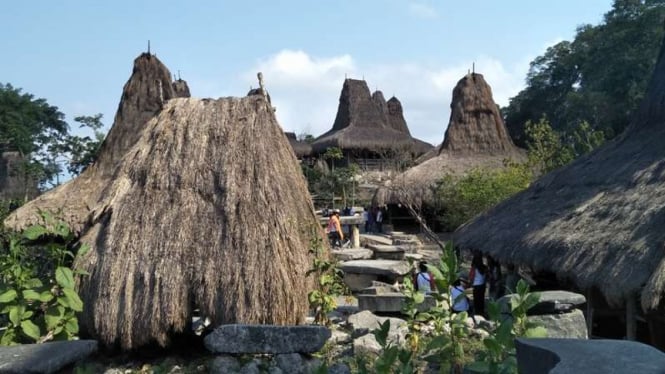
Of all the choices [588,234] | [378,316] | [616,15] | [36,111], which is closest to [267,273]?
[378,316]

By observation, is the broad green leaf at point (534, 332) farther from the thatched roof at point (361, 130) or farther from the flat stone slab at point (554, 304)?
the thatched roof at point (361, 130)

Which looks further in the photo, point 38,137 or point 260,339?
point 38,137

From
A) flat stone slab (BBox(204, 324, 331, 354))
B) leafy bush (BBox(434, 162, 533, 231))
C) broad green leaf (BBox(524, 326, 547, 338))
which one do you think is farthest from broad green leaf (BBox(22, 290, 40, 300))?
leafy bush (BBox(434, 162, 533, 231))

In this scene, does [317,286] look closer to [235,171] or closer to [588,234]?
[235,171]

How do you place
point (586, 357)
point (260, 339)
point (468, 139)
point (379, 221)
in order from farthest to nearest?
point (379, 221), point (468, 139), point (260, 339), point (586, 357)

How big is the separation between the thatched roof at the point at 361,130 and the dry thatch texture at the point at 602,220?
21.6 metres

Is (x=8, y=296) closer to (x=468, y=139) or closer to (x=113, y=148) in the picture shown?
(x=113, y=148)

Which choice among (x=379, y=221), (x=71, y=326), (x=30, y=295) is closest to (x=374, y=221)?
(x=379, y=221)

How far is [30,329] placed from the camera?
577 cm

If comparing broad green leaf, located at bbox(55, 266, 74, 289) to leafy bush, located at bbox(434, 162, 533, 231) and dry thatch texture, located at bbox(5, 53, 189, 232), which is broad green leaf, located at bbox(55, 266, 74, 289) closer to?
dry thatch texture, located at bbox(5, 53, 189, 232)

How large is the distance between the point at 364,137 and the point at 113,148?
72.2 feet

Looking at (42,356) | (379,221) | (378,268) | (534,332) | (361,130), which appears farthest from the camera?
(361,130)

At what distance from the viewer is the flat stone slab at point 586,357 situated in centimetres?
251

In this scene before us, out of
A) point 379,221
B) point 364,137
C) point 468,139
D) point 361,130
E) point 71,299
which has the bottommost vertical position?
point 71,299
